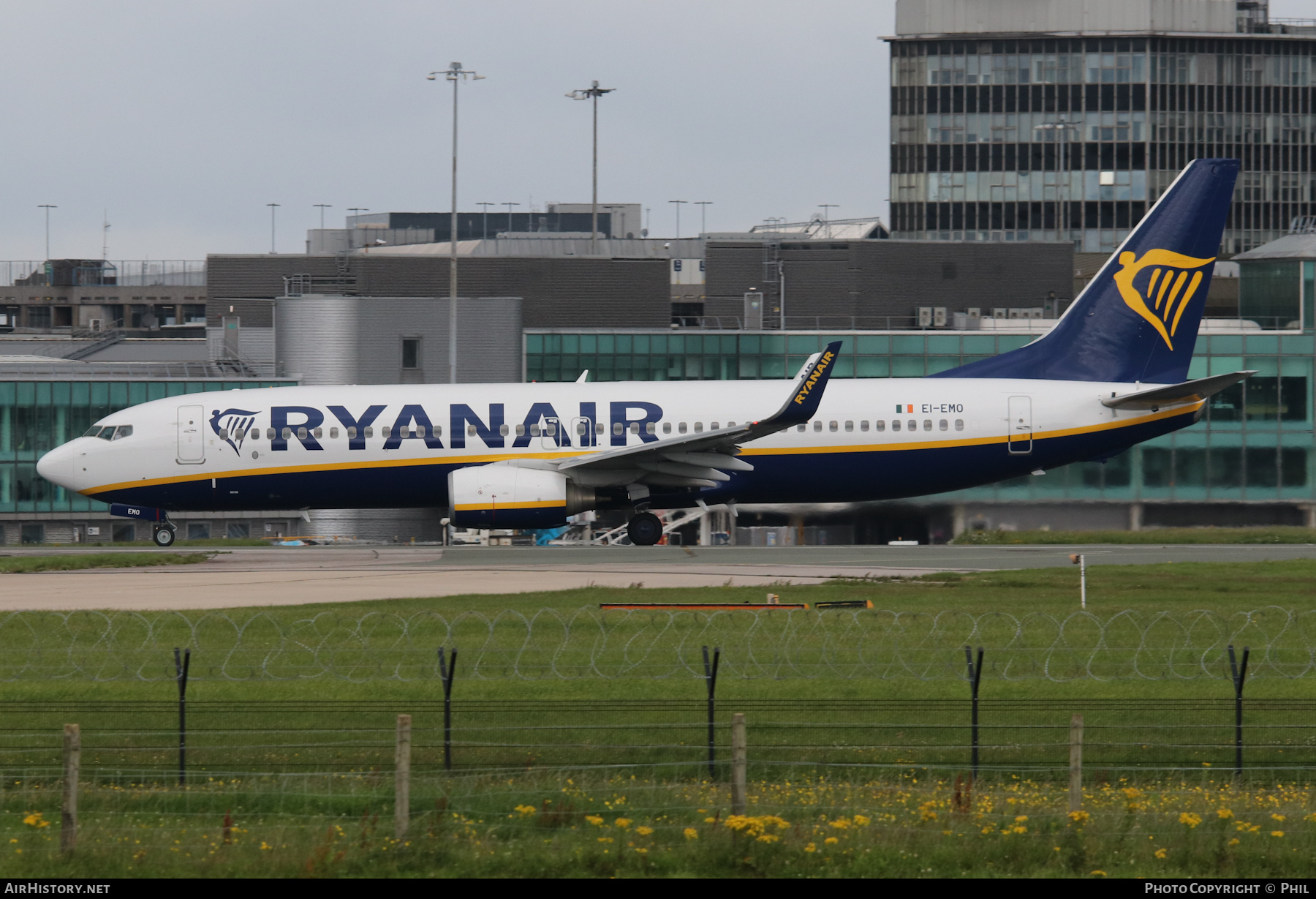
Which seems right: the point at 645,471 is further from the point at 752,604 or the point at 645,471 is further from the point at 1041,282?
the point at 1041,282

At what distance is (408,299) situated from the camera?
6362 centimetres

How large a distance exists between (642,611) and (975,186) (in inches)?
5118

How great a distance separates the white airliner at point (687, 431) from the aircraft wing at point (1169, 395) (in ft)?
0.21

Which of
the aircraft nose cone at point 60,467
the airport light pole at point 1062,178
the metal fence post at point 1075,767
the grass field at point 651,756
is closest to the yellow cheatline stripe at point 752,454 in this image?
the aircraft nose cone at point 60,467

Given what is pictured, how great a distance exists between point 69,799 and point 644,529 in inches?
1097

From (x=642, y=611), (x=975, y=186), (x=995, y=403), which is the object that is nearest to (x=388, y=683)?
(x=642, y=611)

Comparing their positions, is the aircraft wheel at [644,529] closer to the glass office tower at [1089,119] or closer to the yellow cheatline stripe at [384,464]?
the yellow cheatline stripe at [384,464]

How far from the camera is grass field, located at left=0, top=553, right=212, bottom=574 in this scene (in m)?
34.2

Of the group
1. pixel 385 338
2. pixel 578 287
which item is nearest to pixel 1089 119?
pixel 578 287

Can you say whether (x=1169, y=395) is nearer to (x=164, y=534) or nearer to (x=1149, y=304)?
(x=1149, y=304)

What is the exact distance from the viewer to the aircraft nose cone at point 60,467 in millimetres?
39844

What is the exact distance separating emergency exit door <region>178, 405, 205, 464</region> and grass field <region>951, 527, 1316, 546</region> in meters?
19.4

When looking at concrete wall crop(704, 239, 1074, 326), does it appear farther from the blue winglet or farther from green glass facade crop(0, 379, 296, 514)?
the blue winglet

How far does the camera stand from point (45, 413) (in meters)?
62.1
